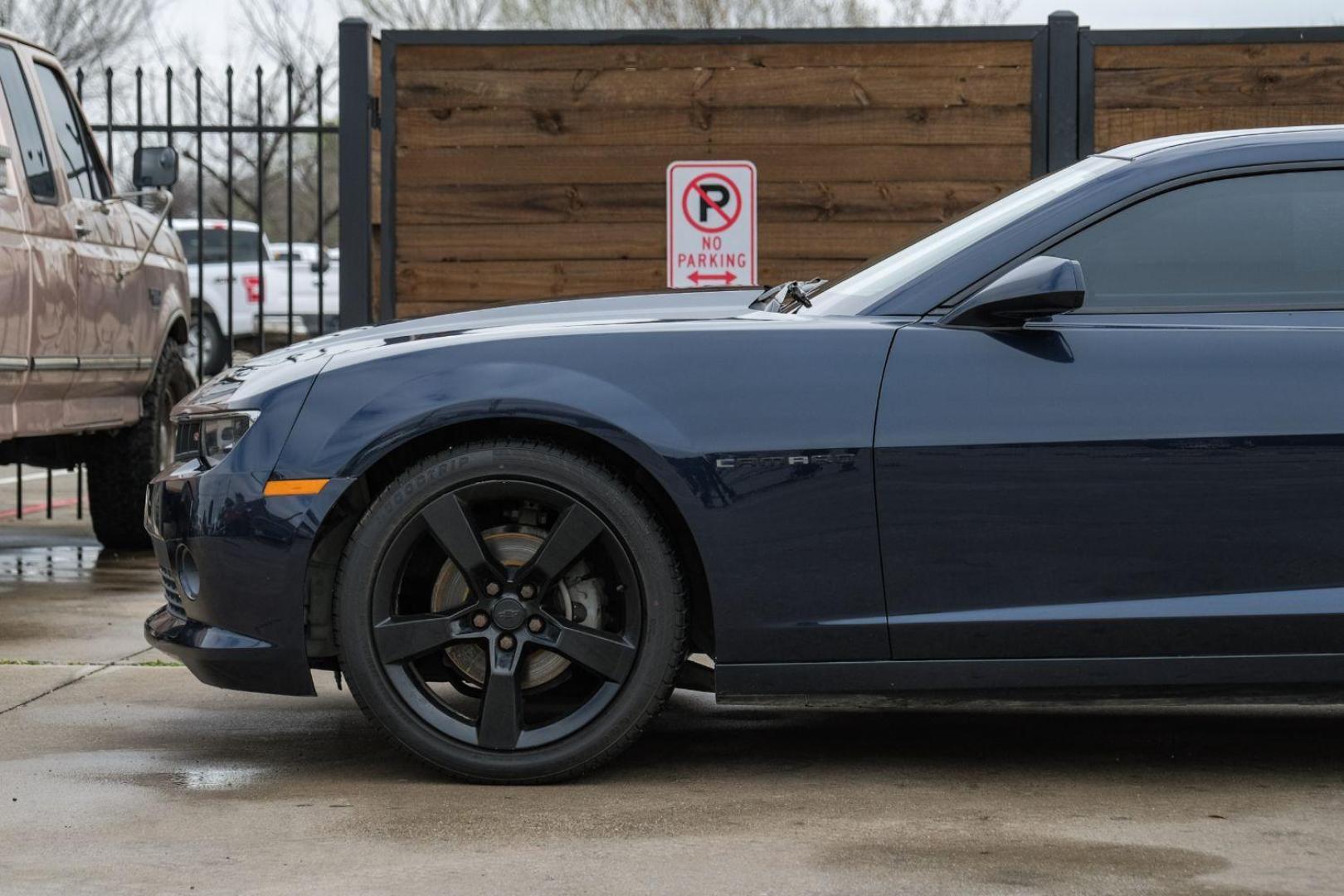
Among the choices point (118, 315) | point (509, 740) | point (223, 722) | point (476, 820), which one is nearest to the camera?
point (476, 820)

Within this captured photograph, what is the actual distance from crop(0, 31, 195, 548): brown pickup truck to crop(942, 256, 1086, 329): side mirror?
4394 mm

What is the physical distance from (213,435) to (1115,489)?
209 centimetres

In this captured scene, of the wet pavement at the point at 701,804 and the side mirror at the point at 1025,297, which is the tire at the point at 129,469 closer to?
the wet pavement at the point at 701,804

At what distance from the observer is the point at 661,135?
27.7ft

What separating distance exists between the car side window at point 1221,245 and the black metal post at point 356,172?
15.8 ft

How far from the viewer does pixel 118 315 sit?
8297 mm

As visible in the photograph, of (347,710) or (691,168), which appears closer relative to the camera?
(347,710)

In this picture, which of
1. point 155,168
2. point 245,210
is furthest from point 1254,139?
point 245,210

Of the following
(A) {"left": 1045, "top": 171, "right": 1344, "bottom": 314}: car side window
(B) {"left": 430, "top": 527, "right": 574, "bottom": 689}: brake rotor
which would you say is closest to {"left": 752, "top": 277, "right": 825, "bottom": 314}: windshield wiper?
(A) {"left": 1045, "top": 171, "right": 1344, "bottom": 314}: car side window

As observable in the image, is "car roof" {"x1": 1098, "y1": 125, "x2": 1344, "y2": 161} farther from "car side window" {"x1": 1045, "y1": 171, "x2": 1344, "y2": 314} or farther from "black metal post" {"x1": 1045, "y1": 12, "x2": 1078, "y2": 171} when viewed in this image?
"black metal post" {"x1": 1045, "y1": 12, "x2": 1078, "y2": 171}

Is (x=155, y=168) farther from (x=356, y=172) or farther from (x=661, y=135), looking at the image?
(x=661, y=135)

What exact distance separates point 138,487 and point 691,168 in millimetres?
3087

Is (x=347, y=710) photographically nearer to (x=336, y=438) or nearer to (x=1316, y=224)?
(x=336, y=438)

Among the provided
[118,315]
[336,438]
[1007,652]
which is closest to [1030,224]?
[1007,652]
